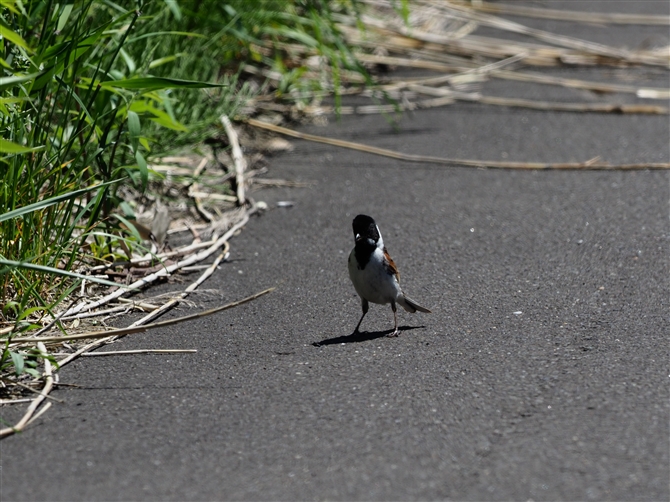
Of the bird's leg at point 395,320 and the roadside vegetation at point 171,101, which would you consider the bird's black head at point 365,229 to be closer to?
the bird's leg at point 395,320

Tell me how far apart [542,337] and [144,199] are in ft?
9.45

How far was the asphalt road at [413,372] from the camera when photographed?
303cm

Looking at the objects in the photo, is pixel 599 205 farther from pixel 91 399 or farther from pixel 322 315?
pixel 91 399

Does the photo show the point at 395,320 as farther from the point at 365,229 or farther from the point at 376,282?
the point at 365,229

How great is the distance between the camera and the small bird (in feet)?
14.2

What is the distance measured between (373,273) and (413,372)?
637mm

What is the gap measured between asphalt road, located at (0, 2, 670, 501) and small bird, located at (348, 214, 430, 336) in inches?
4.9

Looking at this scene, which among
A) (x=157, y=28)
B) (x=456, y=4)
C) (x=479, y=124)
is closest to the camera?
(x=157, y=28)

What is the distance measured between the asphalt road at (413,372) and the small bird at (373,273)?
0.40 ft

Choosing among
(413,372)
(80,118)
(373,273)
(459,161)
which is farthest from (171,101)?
(413,372)

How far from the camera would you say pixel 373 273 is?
4.30 m

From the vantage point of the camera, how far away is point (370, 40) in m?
9.24

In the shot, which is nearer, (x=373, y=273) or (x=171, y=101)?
(x=373, y=273)

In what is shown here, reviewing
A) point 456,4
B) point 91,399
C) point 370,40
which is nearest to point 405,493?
point 91,399
